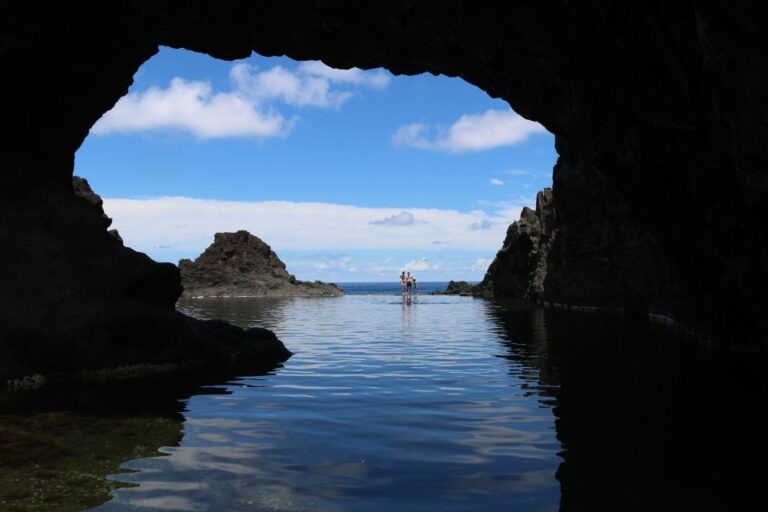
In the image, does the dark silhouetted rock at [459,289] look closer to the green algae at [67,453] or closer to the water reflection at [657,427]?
the water reflection at [657,427]

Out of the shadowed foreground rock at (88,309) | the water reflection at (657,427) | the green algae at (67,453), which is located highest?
the shadowed foreground rock at (88,309)

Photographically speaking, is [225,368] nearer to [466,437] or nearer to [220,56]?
[466,437]

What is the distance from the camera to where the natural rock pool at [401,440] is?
7340 millimetres

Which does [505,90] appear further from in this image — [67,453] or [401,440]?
[67,453]

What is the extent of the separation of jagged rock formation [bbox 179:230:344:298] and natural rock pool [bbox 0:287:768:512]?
92130 millimetres

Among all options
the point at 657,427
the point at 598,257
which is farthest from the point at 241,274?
the point at 657,427

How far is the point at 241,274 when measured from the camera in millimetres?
114812

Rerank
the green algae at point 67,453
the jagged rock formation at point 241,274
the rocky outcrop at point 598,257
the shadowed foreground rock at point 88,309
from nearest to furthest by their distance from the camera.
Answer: the green algae at point 67,453
the shadowed foreground rock at point 88,309
the rocky outcrop at point 598,257
the jagged rock formation at point 241,274

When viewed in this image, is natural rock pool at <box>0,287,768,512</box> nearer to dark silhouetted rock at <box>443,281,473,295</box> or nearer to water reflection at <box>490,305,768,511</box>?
water reflection at <box>490,305,768,511</box>

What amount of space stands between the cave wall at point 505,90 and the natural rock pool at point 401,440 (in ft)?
14.1

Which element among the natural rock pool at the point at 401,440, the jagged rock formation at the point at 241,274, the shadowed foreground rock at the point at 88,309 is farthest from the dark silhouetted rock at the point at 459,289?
the natural rock pool at the point at 401,440

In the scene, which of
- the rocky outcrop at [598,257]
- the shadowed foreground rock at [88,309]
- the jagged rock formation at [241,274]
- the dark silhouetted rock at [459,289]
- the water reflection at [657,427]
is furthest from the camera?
the dark silhouetted rock at [459,289]

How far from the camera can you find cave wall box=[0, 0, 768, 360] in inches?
640

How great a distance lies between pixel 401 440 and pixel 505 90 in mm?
20309
